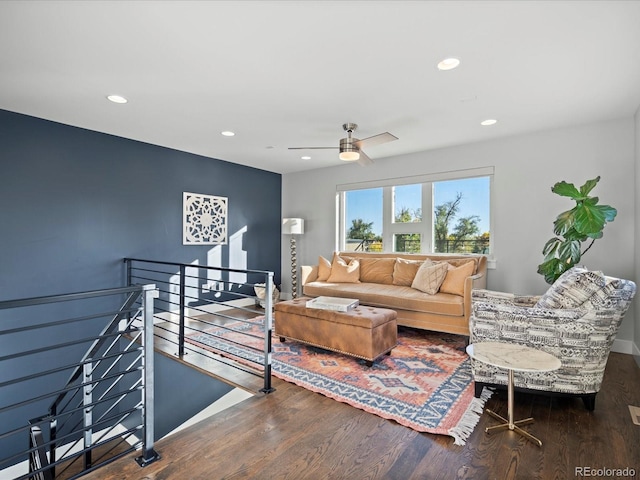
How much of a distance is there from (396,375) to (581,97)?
3006mm

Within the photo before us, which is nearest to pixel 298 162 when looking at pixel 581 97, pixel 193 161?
pixel 193 161

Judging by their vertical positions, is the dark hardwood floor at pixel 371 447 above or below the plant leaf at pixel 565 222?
below

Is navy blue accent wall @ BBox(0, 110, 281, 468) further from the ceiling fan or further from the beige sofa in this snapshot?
the ceiling fan

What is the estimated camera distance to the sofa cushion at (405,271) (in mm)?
4777

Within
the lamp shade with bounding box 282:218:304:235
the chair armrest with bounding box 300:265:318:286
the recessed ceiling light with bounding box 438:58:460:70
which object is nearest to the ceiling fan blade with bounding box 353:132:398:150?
the recessed ceiling light with bounding box 438:58:460:70

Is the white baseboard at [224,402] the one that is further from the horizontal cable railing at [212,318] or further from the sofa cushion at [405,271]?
the sofa cushion at [405,271]

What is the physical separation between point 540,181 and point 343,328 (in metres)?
3.02

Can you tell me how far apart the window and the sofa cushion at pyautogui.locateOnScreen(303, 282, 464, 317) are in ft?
3.03

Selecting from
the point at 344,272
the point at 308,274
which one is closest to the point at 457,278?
the point at 344,272

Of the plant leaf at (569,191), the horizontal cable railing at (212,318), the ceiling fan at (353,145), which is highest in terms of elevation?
the ceiling fan at (353,145)

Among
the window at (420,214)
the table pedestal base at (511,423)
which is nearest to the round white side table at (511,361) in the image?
the table pedestal base at (511,423)

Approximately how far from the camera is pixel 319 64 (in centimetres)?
253

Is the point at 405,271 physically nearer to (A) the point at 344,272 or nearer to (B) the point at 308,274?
(A) the point at 344,272

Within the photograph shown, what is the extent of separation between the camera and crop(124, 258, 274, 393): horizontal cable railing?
289cm
